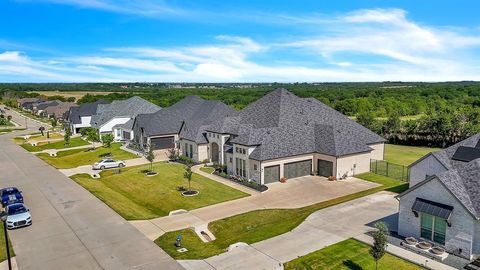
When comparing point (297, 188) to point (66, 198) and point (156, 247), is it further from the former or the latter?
point (66, 198)

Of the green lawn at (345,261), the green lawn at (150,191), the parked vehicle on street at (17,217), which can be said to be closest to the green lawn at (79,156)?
the green lawn at (150,191)

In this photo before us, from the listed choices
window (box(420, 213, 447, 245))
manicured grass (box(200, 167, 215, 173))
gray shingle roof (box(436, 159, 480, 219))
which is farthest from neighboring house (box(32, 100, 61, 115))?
gray shingle roof (box(436, 159, 480, 219))

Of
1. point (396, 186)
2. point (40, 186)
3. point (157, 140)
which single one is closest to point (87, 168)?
point (40, 186)

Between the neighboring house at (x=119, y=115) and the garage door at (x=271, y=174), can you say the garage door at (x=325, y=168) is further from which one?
the neighboring house at (x=119, y=115)

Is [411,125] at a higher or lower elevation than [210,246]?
higher

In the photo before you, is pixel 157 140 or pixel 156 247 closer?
pixel 156 247

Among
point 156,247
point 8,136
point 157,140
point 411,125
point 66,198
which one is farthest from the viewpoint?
point 8,136
